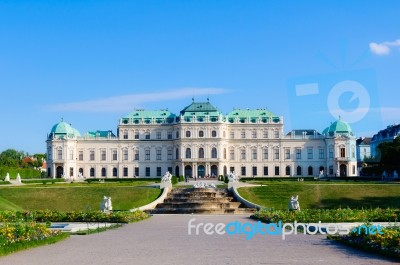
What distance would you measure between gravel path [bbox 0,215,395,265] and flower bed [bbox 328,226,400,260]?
0.30 m

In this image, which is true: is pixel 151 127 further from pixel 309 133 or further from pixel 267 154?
pixel 309 133

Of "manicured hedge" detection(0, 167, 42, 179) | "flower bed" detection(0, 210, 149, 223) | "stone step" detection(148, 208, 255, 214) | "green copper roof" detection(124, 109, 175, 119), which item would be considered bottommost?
"stone step" detection(148, 208, 255, 214)

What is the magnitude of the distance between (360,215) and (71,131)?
7258cm

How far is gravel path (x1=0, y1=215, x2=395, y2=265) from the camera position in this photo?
13992 millimetres

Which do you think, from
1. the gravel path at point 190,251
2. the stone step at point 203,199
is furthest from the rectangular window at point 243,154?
the gravel path at point 190,251

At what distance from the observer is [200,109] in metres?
92.6

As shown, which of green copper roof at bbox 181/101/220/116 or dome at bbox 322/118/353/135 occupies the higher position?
green copper roof at bbox 181/101/220/116

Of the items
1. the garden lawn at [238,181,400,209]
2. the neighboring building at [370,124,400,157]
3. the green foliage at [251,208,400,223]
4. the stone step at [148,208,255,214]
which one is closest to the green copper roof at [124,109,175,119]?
Answer: the neighboring building at [370,124,400,157]

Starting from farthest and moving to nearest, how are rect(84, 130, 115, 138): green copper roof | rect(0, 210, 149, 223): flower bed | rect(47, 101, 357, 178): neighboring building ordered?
rect(84, 130, 115, 138): green copper roof → rect(47, 101, 357, 178): neighboring building → rect(0, 210, 149, 223): flower bed

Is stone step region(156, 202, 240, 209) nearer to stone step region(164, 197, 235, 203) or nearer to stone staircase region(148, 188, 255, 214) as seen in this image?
stone staircase region(148, 188, 255, 214)

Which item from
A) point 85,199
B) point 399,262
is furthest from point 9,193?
point 399,262

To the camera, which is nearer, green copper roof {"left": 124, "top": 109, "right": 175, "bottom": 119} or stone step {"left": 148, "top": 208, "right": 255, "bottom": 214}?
stone step {"left": 148, "top": 208, "right": 255, "bottom": 214}

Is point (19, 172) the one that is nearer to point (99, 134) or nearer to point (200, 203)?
point (99, 134)

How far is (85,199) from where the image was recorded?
133ft
